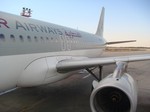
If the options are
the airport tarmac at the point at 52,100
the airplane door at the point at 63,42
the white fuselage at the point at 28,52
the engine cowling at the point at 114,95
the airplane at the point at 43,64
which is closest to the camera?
the engine cowling at the point at 114,95

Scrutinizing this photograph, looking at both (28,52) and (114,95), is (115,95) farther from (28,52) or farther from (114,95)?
(28,52)

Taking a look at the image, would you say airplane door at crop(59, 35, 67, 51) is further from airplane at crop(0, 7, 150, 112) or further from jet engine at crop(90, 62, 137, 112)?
jet engine at crop(90, 62, 137, 112)

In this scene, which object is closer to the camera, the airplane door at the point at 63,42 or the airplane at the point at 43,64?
the airplane at the point at 43,64

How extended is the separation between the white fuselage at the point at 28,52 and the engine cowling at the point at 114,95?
222 centimetres

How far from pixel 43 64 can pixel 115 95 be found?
2.78 metres

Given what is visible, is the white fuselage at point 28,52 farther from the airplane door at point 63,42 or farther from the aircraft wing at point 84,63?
the aircraft wing at point 84,63

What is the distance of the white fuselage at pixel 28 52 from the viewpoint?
20.4 ft

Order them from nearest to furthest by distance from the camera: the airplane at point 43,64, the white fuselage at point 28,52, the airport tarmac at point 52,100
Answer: the airplane at point 43,64 → the white fuselage at point 28,52 → the airport tarmac at point 52,100

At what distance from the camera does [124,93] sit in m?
5.77

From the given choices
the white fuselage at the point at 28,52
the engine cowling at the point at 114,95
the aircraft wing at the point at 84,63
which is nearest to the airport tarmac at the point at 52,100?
the white fuselage at the point at 28,52

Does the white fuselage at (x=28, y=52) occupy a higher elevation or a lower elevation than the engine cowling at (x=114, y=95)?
higher

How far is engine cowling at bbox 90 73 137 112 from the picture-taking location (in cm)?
575

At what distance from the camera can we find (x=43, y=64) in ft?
25.5

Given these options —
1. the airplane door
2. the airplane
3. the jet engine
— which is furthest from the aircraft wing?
the jet engine
